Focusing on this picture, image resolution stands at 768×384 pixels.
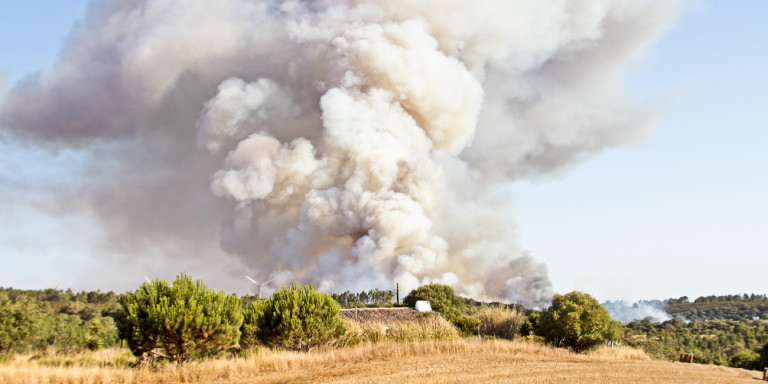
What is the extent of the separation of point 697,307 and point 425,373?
13624 centimetres

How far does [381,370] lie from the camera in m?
13.1

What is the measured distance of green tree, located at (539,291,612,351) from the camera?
69.9 ft

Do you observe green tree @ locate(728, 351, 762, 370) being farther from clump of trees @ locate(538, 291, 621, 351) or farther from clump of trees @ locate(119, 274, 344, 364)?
clump of trees @ locate(119, 274, 344, 364)

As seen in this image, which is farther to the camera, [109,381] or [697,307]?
[697,307]

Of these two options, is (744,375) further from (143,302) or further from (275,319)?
(143,302)


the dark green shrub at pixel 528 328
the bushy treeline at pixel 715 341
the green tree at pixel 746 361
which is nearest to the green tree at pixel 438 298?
the bushy treeline at pixel 715 341

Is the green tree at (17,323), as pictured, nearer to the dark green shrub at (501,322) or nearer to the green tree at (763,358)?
the dark green shrub at (501,322)

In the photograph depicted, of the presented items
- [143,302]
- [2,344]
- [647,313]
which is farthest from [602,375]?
[647,313]

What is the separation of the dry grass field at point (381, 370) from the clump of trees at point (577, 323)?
4144mm

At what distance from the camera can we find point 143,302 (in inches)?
546

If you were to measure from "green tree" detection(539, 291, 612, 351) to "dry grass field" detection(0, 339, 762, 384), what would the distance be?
4.11 meters

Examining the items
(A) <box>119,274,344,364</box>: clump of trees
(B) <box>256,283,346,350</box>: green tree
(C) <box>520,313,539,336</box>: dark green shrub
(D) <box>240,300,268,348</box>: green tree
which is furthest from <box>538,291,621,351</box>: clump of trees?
(A) <box>119,274,344,364</box>: clump of trees

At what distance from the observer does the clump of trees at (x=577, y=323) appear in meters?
21.3

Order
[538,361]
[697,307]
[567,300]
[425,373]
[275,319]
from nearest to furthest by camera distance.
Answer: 1. [425,373]
2. [538,361]
3. [275,319]
4. [567,300]
5. [697,307]
